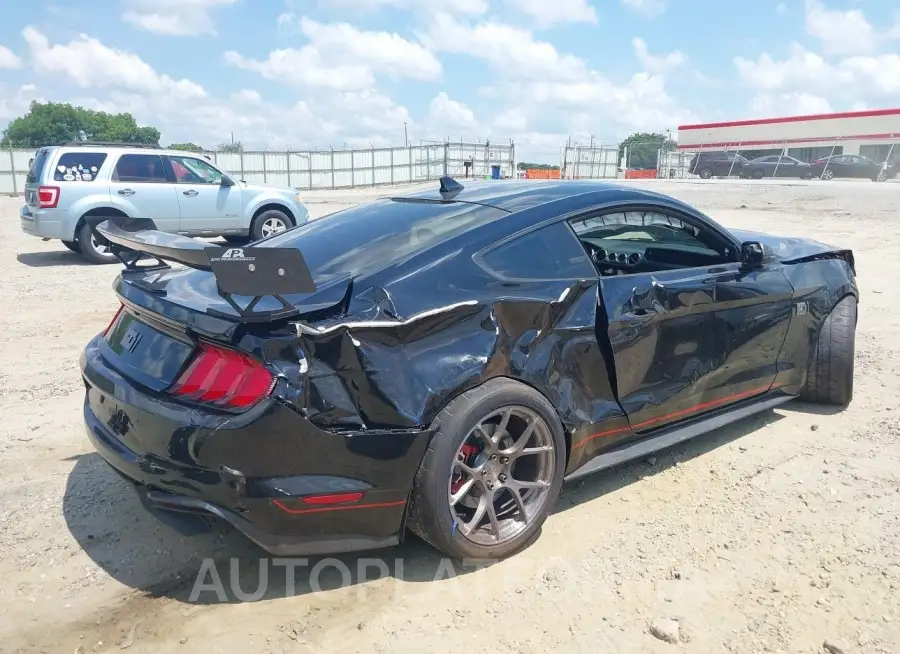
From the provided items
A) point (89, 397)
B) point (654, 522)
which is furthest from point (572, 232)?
point (89, 397)

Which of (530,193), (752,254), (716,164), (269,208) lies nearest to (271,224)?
(269,208)

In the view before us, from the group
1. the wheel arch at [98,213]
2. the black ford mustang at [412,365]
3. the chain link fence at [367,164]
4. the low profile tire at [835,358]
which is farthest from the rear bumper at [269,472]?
the chain link fence at [367,164]

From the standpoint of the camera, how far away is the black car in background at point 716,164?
37.2 metres

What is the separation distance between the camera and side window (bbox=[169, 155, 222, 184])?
461 inches

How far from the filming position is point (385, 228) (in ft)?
11.2

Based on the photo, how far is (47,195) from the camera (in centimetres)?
1060

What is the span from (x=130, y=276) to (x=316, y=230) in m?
0.94

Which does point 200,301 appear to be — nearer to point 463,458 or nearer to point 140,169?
point 463,458

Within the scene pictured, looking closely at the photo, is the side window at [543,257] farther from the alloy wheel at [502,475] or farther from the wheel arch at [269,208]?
the wheel arch at [269,208]

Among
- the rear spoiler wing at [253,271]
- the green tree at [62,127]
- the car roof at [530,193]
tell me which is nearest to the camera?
the rear spoiler wing at [253,271]

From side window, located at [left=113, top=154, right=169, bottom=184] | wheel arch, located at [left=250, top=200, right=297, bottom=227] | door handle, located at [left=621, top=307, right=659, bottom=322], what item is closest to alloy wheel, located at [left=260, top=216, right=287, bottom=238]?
wheel arch, located at [left=250, top=200, right=297, bottom=227]

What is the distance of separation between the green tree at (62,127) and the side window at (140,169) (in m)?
83.1

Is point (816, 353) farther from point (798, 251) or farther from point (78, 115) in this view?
point (78, 115)

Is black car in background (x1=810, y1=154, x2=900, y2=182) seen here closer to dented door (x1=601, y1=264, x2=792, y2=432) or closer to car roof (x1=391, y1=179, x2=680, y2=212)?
dented door (x1=601, y1=264, x2=792, y2=432)
